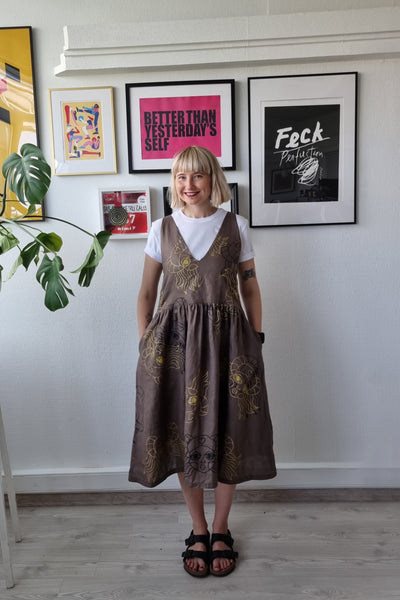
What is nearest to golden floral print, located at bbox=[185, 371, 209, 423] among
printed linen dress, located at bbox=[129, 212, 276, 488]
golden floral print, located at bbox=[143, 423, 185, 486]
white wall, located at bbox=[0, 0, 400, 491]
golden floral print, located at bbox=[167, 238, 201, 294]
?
printed linen dress, located at bbox=[129, 212, 276, 488]

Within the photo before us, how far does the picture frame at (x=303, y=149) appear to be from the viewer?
180 cm

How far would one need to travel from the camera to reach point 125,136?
6.13ft

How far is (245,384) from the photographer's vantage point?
1548 mm

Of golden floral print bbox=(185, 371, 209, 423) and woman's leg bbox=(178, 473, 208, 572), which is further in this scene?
woman's leg bbox=(178, 473, 208, 572)

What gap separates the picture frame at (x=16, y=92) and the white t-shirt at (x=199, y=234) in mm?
491

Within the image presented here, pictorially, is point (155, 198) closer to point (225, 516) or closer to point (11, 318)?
point (11, 318)

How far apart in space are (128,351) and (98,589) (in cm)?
86

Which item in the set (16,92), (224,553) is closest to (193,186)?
(16,92)

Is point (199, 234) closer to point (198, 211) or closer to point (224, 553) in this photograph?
point (198, 211)

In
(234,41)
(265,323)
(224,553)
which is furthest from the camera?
(265,323)

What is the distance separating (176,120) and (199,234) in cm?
56

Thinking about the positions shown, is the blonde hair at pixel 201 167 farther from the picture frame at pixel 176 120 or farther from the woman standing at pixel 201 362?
the picture frame at pixel 176 120

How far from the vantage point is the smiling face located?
1529 mm

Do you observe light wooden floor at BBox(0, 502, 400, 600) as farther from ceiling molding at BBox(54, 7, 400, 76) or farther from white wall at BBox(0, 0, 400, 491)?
ceiling molding at BBox(54, 7, 400, 76)
